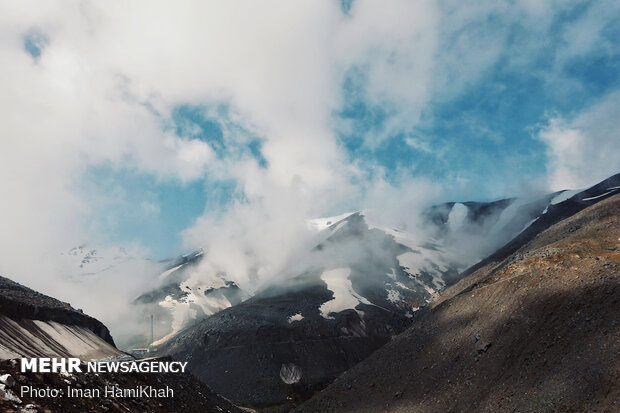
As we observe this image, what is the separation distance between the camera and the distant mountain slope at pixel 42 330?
4356 centimetres

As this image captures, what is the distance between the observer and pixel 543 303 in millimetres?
51312

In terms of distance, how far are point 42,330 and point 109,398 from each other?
26422 millimetres

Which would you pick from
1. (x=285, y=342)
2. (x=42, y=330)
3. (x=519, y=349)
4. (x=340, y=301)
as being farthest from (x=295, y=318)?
(x=519, y=349)

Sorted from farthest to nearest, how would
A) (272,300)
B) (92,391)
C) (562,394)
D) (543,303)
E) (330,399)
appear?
1. (272,300)
2. (330,399)
3. (543,303)
4. (562,394)
5. (92,391)

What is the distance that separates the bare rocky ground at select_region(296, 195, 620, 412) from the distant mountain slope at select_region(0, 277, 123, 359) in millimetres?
35363

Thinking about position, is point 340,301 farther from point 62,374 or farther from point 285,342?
point 62,374

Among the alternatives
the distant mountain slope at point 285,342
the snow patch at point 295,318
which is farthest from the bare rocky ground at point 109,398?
the snow patch at point 295,318

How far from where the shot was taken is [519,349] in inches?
1876

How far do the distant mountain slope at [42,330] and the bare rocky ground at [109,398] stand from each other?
9.03 metres

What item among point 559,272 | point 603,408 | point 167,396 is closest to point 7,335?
point 167,396

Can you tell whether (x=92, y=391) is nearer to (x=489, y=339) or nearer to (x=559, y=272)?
(x=489, y=339)

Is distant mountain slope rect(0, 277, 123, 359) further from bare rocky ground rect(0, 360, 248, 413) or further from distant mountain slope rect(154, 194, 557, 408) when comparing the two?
distant mountain slope rect(154, 194, 557, 408)

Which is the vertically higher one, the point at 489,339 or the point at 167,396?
the point at 167,396

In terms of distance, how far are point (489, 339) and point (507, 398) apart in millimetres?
12447
